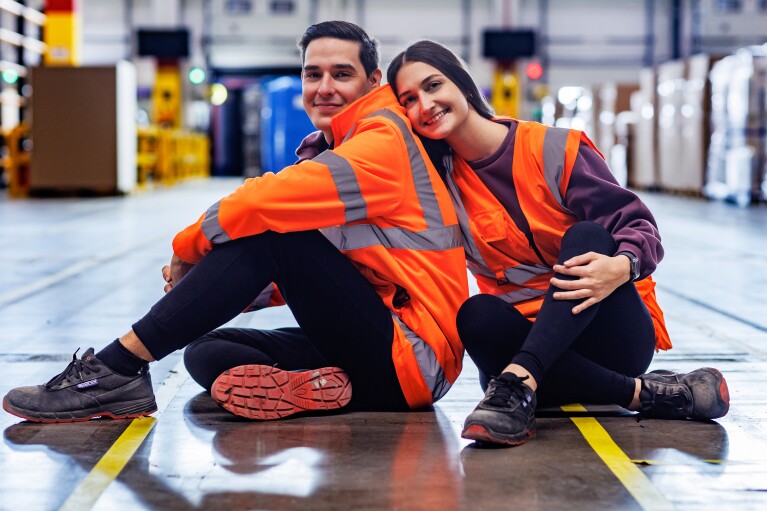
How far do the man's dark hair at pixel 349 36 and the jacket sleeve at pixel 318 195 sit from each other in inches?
17.2

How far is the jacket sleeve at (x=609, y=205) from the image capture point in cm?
271

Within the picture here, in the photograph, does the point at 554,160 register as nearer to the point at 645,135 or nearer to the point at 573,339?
the point at 573,339

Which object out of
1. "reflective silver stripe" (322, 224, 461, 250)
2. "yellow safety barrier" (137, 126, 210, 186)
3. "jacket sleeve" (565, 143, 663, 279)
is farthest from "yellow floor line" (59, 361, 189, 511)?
"yellow safety barrier" (137, 126, 210, 186)

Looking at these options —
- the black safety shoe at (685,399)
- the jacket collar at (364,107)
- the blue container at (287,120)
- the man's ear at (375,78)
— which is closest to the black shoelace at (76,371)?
the jacket collar at (364,107)

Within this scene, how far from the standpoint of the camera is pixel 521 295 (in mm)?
2934

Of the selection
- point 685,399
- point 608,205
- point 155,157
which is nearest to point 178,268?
point 608,205

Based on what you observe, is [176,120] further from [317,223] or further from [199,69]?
[317,223]

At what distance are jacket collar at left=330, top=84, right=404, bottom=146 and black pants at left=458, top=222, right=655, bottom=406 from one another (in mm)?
587

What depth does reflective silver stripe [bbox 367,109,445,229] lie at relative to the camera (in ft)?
9.07

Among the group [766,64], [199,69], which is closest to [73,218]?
[766,64]

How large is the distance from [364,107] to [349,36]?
11.2 inches

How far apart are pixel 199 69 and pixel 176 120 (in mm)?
1606

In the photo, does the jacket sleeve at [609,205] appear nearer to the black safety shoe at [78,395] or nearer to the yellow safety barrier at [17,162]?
the black safety shoe at [78,395]

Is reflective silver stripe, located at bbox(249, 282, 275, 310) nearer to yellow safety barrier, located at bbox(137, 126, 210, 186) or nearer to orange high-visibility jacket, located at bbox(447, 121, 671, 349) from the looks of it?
orange high-visibility jacket, located at bbox(447, 121, 671, 349)
